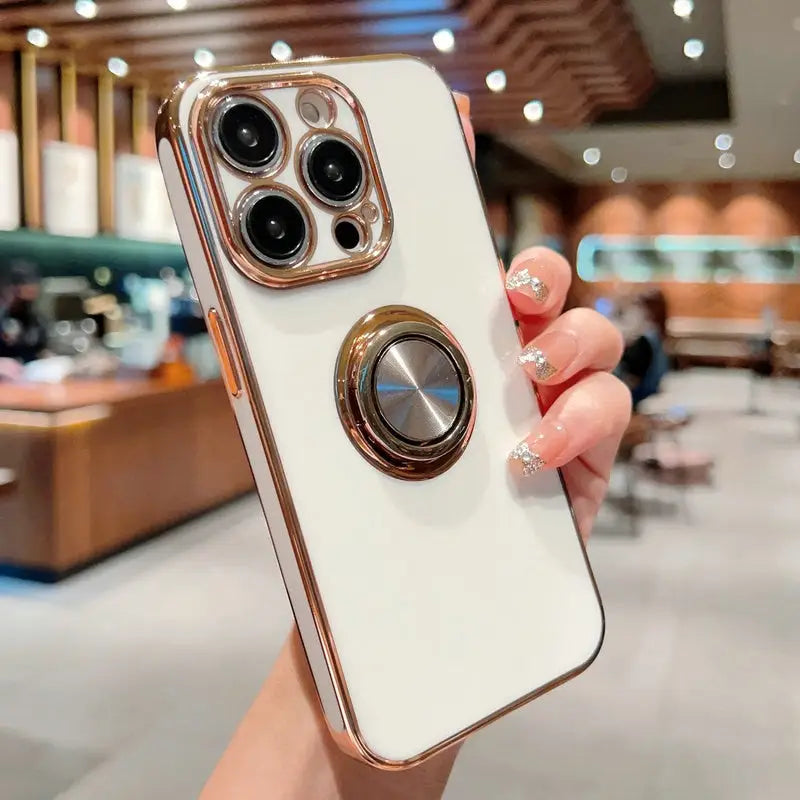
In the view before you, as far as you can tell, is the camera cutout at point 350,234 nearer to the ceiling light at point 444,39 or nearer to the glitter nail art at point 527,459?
the glitter nail art at point 527,459

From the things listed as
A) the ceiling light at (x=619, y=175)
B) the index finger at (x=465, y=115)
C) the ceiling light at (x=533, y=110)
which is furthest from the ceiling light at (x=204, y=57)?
the ceiling light at (x=619, y=175)

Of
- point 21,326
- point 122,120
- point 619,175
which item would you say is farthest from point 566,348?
point 619,175

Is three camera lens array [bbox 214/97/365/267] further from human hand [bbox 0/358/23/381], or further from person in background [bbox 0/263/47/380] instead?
person in background [bbox 0/263/47/380]

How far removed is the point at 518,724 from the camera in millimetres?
2109

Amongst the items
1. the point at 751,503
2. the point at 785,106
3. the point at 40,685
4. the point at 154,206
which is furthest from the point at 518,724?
the point at 785,106

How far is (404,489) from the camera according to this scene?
1.68ft

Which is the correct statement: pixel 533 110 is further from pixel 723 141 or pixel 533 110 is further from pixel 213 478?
pixel 723 141

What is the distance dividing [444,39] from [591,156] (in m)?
6.25

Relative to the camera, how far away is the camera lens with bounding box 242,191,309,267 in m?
0.48

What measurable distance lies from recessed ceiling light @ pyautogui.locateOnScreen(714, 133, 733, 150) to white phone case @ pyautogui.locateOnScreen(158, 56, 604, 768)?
8467 mm

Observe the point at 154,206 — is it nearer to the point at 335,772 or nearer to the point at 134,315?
the point at 134,315

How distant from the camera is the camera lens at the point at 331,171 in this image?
1.76ft

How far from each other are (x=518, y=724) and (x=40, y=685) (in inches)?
48.4

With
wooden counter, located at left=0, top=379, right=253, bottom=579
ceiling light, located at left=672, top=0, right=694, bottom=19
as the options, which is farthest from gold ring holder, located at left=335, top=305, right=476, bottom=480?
ceiling light, located at left=672, top=0, right=694, bottom=19
